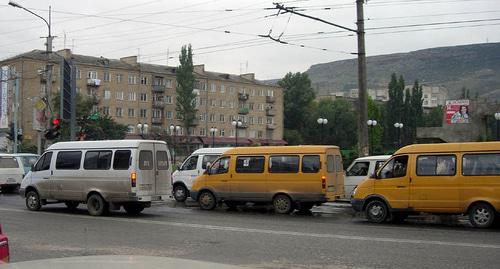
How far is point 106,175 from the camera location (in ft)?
57.5

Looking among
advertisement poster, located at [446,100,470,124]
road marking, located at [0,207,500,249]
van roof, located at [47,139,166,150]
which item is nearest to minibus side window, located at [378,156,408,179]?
road marking, located at [0,207,500,249]

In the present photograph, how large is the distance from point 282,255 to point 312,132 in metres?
121

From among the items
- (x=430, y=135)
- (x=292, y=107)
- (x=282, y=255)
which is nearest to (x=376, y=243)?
(x=282, y=255)

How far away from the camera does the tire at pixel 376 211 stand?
16.2 metres

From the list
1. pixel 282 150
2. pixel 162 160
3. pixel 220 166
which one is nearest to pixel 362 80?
pixel 282 150

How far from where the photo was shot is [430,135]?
4938cm

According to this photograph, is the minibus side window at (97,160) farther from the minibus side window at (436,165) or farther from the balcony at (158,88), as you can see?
the balcony at (158,88)

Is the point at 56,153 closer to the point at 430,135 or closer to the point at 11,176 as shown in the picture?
the point at 11,176

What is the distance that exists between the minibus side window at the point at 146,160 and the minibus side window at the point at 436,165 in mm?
7612

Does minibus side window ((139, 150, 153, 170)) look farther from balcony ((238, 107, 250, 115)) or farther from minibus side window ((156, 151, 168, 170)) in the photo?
balcony ((238, 107, 250, 115))

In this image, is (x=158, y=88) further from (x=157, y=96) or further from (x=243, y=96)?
(x=243, y=96)

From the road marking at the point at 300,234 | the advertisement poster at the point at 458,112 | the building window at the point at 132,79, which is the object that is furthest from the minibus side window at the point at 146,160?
the building window at the point at 132,79

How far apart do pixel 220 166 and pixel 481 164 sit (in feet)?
28.4

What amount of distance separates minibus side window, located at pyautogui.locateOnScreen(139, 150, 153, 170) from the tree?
86.5m
